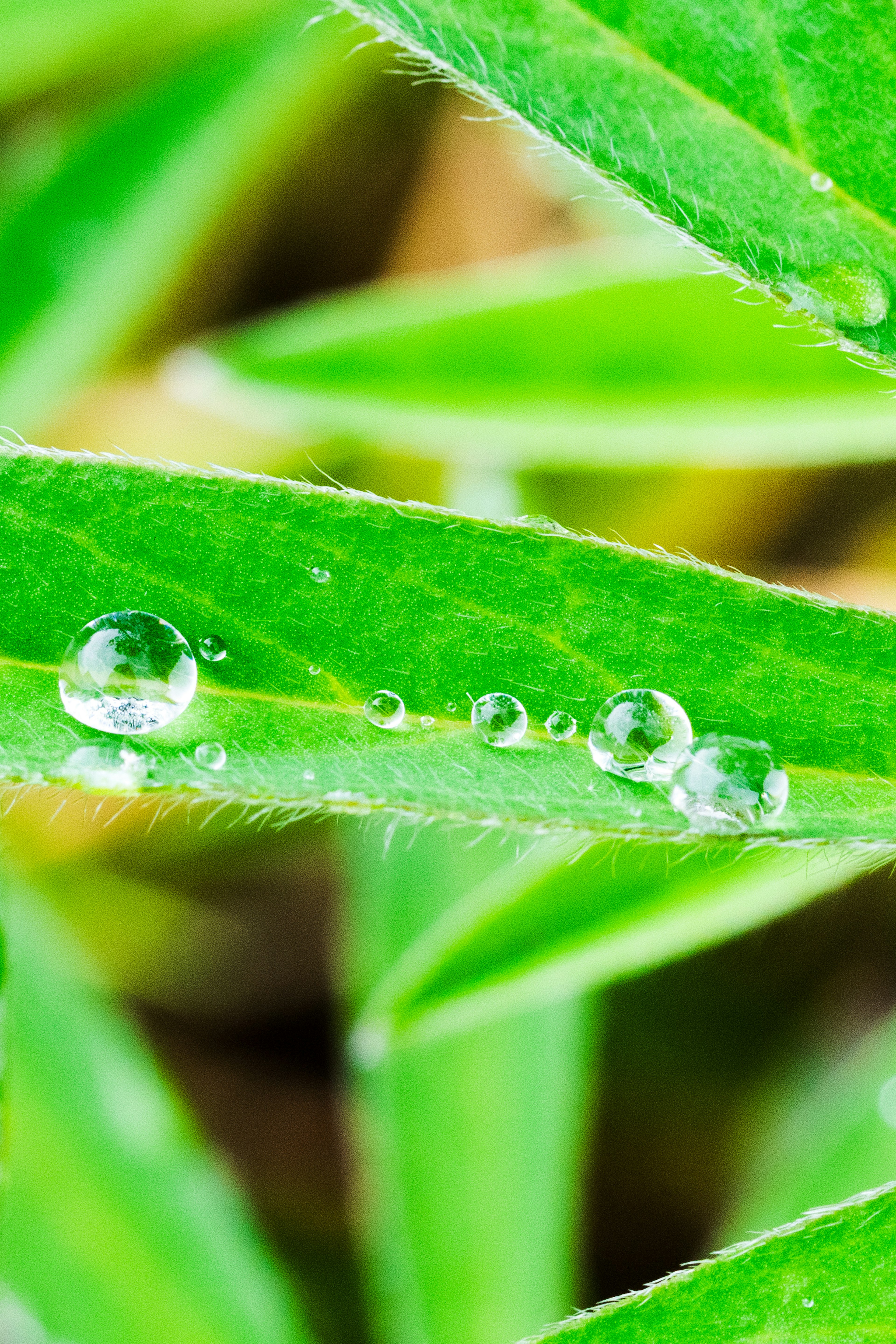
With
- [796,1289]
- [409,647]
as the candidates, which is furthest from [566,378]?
[796,1289]

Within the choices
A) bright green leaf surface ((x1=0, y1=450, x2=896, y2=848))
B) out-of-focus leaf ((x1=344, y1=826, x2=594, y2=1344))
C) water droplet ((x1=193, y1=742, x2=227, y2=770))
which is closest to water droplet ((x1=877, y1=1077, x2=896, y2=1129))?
out-of-focus leaf ((x1=344, y1=826, x2=594, y2=1344))

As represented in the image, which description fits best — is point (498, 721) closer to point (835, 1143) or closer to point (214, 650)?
point (214, 650)

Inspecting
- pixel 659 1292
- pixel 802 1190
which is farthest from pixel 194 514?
pixel 802 1190

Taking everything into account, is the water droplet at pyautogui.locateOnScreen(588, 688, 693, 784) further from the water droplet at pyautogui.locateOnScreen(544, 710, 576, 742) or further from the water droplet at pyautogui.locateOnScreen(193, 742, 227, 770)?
the water droplet at pyautogui.locateOnScreen(193, 742, 227, 770)

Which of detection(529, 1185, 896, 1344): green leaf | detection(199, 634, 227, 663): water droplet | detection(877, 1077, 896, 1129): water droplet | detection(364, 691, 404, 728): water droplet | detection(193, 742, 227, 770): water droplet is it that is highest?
detection(199, 634, 227, 663): water droplet

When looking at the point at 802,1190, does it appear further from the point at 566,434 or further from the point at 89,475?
the point at 89,475

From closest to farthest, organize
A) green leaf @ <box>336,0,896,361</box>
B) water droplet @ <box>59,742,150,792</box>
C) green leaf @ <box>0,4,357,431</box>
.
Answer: water droplet @ <box>59,742,150,792</box> < green leaf @ <box>336,0,896,361</box> < green leaf @ <box>0,4,357,431</box>
